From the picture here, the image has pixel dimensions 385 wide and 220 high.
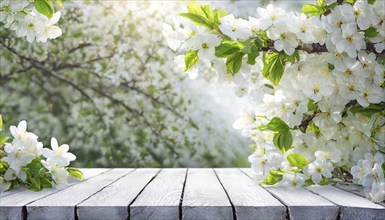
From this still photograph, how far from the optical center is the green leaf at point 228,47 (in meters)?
1.40

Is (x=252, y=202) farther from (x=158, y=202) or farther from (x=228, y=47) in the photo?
(x=228, y=47)

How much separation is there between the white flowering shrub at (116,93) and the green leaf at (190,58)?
2280 millimetres

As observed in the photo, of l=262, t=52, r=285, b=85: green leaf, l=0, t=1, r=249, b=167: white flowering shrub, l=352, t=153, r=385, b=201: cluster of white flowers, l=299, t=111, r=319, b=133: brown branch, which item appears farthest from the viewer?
l=0, t=1, r=249, b=167: white flowering shrub

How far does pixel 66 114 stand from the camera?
4.11 m

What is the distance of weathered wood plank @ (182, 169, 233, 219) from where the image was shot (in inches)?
48.8

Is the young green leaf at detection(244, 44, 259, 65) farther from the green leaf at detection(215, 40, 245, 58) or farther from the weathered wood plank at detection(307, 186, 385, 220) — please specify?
the weathered wood plank at detection(307, 186, 385, 220)

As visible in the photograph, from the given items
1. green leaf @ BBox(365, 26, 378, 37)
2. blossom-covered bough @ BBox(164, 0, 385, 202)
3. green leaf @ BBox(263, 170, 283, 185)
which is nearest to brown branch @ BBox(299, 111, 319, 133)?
blossom-covered bough @ BBox(164, 0, 385, 202)

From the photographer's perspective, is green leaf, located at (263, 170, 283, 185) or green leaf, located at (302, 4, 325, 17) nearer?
green leaf, located at (302, 4, 325, 17)

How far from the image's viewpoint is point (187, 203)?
4.24 ft

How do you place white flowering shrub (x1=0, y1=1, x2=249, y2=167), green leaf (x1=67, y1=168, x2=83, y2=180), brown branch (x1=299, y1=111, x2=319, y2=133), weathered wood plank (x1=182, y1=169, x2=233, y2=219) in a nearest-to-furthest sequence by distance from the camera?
1. weathered wood plank (x1=182, y1=169, x2=233, y2=219)
2. brown branch (x1=299, y1=111, x2=319, y2=133)
3. green leaf (x1=67, y1=168, x2=83, y2=180)
4. white flowering shrub (x1=0, y1=1, x2=249, y2=167)

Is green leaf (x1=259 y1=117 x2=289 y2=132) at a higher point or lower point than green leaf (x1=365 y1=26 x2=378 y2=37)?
lower

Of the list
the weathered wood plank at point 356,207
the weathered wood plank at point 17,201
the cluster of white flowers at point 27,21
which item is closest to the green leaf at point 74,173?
the weathered wood plank at point 17,201

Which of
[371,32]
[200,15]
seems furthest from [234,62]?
[371,32]

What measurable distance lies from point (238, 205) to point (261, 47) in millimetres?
445
